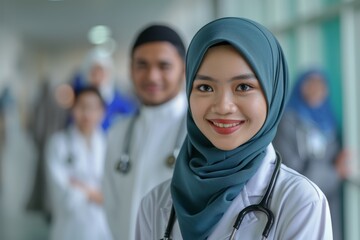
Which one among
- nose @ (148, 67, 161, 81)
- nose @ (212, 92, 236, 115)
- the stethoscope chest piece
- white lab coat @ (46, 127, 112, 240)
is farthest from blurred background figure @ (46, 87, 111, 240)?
nose @ (212, 92, 236, 115)

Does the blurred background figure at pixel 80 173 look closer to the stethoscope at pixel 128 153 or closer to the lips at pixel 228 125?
the stethoscope at pixel 128 153

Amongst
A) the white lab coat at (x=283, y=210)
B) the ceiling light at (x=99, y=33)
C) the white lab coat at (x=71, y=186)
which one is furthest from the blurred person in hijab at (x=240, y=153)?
the ceiling light at (x=99, y=33)

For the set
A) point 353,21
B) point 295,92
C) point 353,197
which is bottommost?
point 353,197

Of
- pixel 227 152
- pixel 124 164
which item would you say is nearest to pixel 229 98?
pixel 227 152

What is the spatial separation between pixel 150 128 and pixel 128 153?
153mm

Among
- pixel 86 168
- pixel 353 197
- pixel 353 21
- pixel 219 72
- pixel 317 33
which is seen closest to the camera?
pixel 219 72

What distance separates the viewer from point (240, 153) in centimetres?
143

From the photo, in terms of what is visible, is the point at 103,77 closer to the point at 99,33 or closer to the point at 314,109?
the point at 99,33

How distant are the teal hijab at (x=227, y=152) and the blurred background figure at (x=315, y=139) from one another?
8.56 feet

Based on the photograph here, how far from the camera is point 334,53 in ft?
16.7

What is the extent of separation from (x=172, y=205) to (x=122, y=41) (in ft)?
14.5

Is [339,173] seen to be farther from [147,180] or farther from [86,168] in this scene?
[147,180]

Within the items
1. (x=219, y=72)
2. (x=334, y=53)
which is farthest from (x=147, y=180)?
(x=334, y=53)

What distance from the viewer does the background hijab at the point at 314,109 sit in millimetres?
4629
